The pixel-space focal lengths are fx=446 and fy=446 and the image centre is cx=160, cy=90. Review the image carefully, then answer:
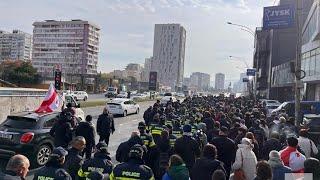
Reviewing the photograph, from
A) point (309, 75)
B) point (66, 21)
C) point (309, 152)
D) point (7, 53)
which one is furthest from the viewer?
point (66, 21)

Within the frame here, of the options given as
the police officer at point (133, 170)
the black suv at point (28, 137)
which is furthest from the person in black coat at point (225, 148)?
Answer: the black suv at point (28, 137)

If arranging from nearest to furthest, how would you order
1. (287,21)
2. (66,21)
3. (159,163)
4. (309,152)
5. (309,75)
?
1. (159,163)
2. (309,152)
3. (287,21)
4. (309,75)
5. (66,21)

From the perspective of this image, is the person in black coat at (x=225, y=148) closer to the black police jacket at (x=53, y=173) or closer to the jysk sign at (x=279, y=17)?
the black police jacket at (x=53, y=173)

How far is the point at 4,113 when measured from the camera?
71.3ft

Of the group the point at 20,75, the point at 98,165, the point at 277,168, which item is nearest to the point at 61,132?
the point at 98,165

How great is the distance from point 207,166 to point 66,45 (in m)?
174

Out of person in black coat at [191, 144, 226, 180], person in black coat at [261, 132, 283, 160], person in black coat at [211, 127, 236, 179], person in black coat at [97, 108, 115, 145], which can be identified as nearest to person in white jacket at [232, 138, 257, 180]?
person in black coat at [211, 127, 236, 179]

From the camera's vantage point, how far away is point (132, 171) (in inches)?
235

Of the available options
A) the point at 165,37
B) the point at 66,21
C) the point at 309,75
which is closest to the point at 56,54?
the point at 66,21

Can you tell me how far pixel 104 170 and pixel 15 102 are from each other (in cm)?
1738

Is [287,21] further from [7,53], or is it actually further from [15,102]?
[7,53]

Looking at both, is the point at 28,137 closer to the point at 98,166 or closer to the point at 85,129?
the point at 85,129

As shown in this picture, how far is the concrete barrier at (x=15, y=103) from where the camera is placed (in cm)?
2162

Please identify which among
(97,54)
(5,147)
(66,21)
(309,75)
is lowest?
(5,147)
